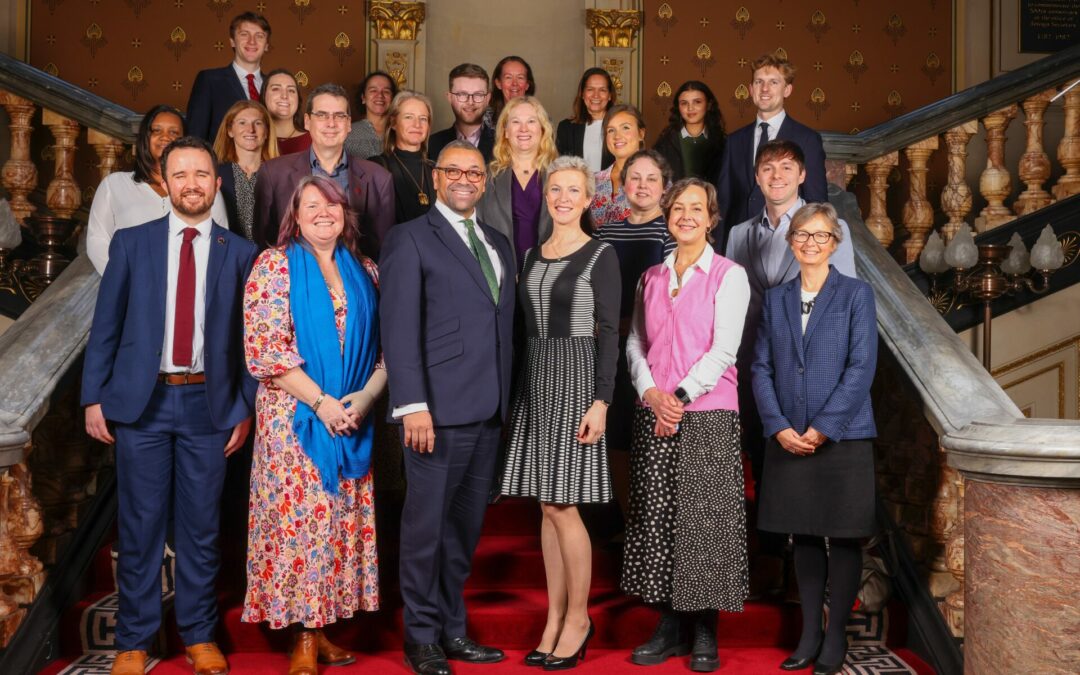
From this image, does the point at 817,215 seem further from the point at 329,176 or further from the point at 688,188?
the point at 329,176

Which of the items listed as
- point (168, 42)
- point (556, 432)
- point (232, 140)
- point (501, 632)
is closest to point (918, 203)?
point (556, 432)

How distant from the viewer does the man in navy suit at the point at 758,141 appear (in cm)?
431

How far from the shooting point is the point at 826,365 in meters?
3.45

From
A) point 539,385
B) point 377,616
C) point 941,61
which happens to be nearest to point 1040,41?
point 941,61

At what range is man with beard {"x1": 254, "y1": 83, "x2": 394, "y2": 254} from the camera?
3891 millimetres

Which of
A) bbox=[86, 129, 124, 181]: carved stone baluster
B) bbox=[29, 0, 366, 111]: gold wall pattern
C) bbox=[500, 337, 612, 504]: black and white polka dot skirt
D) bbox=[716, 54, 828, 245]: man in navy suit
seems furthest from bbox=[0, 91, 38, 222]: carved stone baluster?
bbox=[716, 54, 828, 245]: man in navy suit

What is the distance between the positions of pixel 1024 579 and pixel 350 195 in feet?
8.04

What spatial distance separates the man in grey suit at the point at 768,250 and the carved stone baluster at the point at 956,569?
2.21 ft

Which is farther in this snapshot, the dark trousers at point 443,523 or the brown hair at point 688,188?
the brown hair at point 688,188

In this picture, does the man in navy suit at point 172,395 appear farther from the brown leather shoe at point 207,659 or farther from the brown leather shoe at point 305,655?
the brown leather shoe at point 305,655

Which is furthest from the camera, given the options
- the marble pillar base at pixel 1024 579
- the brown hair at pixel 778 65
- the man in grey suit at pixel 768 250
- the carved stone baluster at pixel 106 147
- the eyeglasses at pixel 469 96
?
the carved stone baluster at pixel 106 147

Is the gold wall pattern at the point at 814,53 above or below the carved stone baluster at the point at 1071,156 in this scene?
above

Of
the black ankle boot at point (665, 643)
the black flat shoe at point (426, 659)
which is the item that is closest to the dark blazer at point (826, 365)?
the black ankle boot at point (665, 643)

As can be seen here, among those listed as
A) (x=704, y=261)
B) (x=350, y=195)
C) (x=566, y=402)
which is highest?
(x=350, y=195)
